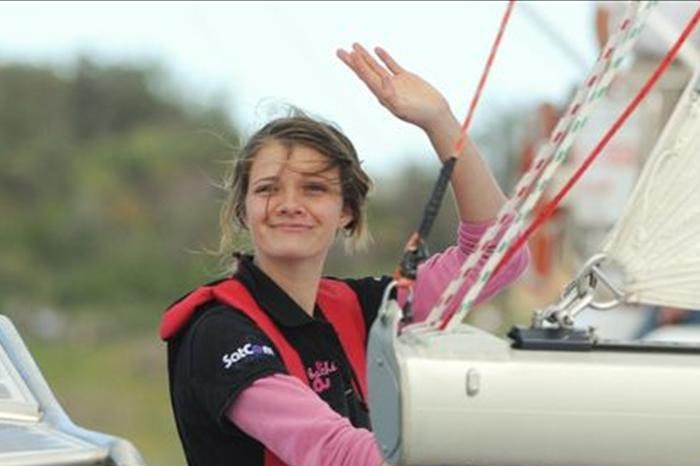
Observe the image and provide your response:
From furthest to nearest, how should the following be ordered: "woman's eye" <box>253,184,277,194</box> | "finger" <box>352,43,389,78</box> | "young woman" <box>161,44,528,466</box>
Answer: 1. "woman's eye" <box>253,184,277,194</box>
2. "finger" <box>352,43,389,78</box>
3. "young woman" <box>161,44,528,466</box>

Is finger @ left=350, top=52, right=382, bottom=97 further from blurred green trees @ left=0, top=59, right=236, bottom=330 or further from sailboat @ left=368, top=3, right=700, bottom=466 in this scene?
blurred green trees @ left=0, top=59, right=236, bottom=330

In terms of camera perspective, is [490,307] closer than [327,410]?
No

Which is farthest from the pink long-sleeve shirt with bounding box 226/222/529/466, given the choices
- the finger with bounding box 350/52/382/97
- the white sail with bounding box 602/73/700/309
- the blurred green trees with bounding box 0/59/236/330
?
the blurred green trees with bounding box 0/59/236/330

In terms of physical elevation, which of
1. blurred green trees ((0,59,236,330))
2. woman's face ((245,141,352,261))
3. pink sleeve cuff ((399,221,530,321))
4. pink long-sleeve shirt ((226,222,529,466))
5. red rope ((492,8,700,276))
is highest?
red rope ((492,8,700,276))

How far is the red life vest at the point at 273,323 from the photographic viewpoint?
11.7 ft

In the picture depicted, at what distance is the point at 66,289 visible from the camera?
29547 millimetres

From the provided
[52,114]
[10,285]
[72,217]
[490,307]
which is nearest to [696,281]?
[490,307]

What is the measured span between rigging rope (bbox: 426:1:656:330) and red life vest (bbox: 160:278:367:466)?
495 millimetres

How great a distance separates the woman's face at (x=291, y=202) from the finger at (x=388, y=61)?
0.73 ft

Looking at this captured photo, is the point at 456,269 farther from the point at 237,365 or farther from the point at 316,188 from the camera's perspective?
the point at 237,365

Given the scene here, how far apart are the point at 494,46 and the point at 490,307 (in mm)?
17275

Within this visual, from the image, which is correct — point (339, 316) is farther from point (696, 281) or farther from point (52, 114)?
point (52, 114)

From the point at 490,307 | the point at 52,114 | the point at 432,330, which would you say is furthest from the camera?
the point at 52,114

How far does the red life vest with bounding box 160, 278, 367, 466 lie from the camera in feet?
11.7
